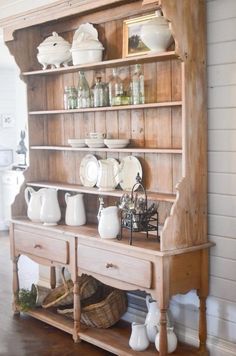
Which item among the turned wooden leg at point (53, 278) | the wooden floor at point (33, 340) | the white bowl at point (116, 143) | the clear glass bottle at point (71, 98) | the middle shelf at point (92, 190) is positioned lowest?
the wooden floor at point (33, 340)

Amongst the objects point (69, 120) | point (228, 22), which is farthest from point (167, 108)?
point (69, 120)

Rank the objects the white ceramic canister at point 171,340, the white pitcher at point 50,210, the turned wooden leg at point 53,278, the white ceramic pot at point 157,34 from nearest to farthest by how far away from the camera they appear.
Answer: the white ceramic pot at point 157,34, the white ceramic canister at point 171,340, the white pitcher at point 50,210, the turned wooden leg at point 53,278

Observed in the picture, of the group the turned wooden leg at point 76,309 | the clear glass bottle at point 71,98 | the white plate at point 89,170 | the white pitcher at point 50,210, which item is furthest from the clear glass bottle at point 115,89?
the turned wooden leg at point 76,309

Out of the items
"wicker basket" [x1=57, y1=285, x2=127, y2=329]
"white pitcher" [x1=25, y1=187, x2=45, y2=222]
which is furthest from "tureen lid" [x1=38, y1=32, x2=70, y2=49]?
"wicker basket" [x1=57, y1=285, x2=127, y2=329]

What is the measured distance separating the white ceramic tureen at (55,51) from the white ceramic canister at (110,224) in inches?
46.4

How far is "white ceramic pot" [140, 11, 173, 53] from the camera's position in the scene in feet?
9.60

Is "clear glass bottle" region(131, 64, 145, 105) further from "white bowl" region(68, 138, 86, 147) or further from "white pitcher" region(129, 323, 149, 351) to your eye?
"white pitcher" region(129, 323, 149, 351)

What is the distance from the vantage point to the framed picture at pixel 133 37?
3.19 metres

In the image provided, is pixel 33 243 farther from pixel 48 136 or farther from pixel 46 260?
pixel 48 136

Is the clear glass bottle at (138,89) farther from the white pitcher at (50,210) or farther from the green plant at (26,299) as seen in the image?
the green plant at (26,299)

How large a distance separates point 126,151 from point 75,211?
2.03ft

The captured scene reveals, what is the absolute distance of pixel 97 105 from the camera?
11.4ft

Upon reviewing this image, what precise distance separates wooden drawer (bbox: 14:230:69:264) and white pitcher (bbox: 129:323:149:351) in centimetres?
66

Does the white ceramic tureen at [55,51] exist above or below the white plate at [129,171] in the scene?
above
